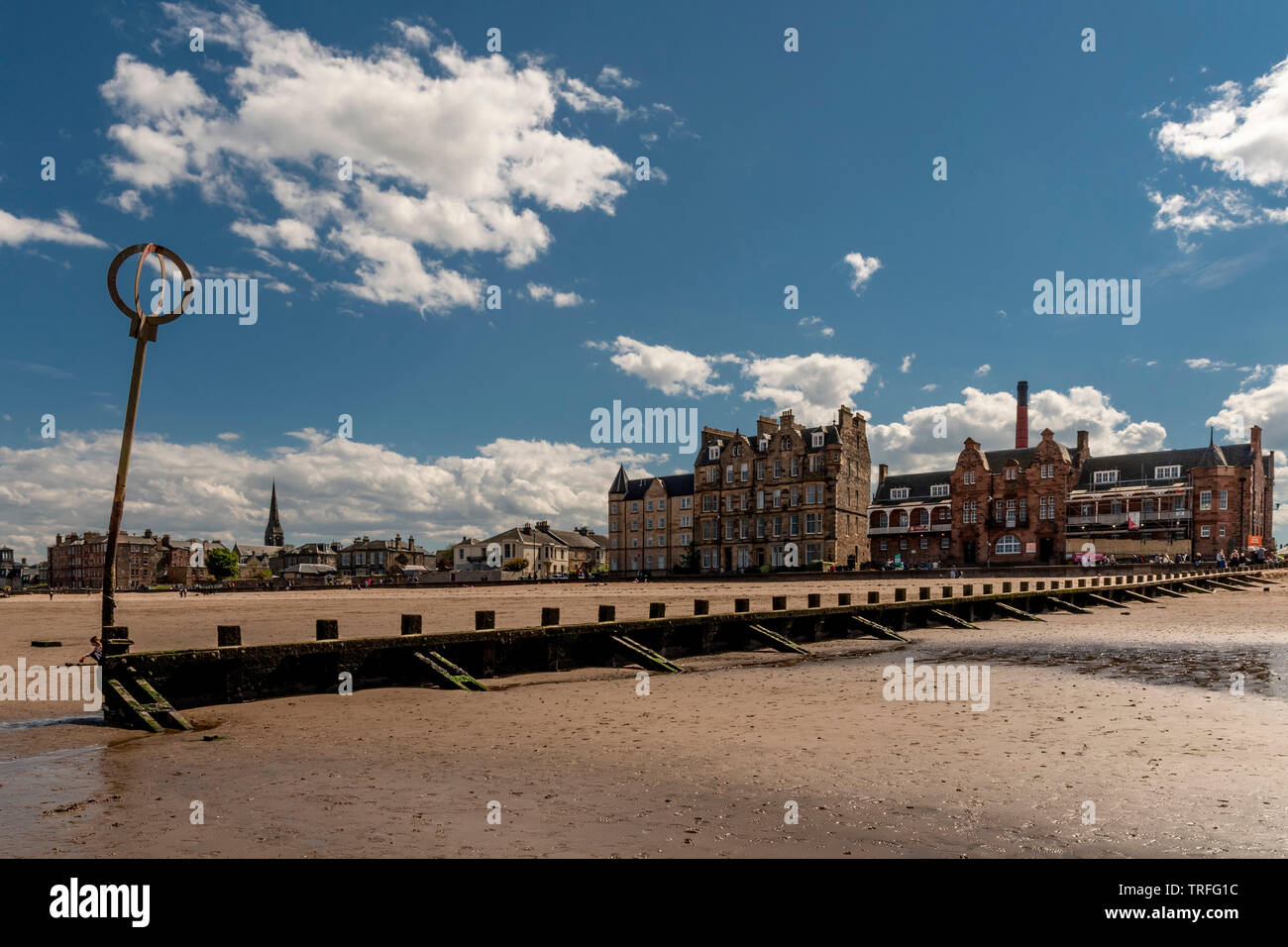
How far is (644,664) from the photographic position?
1546cm

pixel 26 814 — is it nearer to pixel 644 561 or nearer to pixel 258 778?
pixel 258 778

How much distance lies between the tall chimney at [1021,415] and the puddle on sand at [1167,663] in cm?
7660

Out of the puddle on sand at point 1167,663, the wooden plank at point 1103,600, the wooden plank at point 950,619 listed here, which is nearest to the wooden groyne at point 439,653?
the wooden plank at point 950,619

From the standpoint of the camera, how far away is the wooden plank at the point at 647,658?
15359 millimetres

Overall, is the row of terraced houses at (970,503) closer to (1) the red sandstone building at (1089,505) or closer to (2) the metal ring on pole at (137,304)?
(1) the red sandstone building at (1089,505)

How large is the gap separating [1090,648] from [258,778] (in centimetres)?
1803

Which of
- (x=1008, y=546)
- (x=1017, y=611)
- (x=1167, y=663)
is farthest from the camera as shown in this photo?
(x=1008, y=546)

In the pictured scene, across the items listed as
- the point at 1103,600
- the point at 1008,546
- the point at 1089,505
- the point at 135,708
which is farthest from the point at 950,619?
the point at 1089,505

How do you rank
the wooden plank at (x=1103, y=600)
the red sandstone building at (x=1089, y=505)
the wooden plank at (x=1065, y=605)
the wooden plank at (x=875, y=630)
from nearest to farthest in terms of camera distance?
the wooden plank at (x=875, y=630) → the wooden plank at (x=1065, y=605) → the wooden plank at (x=1103, y=600) → the red sandstone building at (x=1089, y=505)

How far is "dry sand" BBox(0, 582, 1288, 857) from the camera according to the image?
220 inches

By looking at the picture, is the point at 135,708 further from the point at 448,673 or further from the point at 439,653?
the point at 439,653

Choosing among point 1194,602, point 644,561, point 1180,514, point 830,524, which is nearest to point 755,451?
point 830,524

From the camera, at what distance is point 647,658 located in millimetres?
15477

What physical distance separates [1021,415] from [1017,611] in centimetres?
6923
